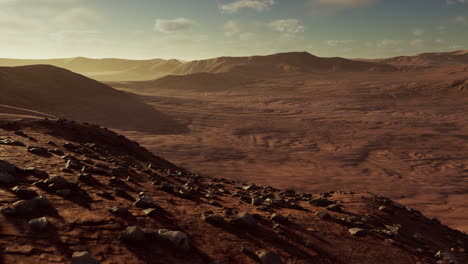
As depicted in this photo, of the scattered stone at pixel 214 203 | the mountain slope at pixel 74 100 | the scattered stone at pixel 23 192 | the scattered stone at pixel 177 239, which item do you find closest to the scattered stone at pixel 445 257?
the scattered stone at pixel 214 203

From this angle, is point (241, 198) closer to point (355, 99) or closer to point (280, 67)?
point (355, 99)

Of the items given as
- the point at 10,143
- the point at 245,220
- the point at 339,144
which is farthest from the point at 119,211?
the point at 339,144

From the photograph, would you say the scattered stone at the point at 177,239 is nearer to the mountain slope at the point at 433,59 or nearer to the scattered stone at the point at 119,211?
the scattered stone at the point at 119,211

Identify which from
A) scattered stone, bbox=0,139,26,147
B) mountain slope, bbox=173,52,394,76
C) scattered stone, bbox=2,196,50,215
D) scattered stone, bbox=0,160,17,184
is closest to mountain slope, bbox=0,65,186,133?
scattered stone, bbox=0,139,26,147

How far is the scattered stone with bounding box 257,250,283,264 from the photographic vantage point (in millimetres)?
2854

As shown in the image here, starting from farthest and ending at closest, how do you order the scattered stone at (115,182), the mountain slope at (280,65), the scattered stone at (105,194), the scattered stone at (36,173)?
the mountain slope at (280,65) < the scattered stone at (115,182) < the scattered stone at (36,173) < the scattered stone at (105,194)

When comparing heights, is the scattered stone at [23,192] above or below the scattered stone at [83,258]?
above

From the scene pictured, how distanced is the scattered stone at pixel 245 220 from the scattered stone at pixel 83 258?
1.78 metres

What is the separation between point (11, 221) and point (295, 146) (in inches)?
698

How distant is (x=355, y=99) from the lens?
40312mm

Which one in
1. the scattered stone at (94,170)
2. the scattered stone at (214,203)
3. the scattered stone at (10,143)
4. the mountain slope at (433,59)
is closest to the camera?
the scattered stone at (214,203)

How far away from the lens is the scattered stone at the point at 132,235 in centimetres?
263

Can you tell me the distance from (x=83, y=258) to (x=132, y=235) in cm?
53

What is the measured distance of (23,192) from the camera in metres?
3.02
